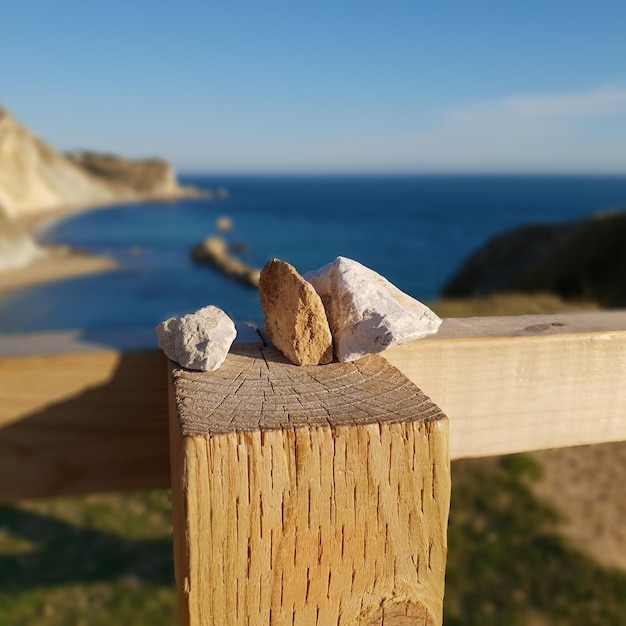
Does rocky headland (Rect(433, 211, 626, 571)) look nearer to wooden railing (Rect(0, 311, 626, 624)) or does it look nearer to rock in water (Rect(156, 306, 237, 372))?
wooden railing (Rect(0, 311, 626, 624))

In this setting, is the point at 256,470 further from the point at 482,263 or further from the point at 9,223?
the point at 9,223

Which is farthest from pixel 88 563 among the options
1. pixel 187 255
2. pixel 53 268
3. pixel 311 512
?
pixel 187 255

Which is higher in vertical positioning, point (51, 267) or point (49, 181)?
point (49, 181)

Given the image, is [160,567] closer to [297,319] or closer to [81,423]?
[81,423]

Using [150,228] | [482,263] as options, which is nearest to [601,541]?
[482,263]

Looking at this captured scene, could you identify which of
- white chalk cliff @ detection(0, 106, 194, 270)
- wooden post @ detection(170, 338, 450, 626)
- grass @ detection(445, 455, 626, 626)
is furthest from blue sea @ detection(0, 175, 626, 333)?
white chalk cliff @ detection(0, 106, 194, 270)

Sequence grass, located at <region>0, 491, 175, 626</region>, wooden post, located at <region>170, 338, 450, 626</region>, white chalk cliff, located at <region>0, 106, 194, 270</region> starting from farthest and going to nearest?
white chalk cliff, located at <region>0, 106, 194, 270</region> < grass, located at <region>0, 491, 175, 626</region> < wooden post, located at <region>170, 338, 450, 626</region>

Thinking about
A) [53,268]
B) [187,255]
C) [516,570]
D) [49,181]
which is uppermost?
[49,181]
